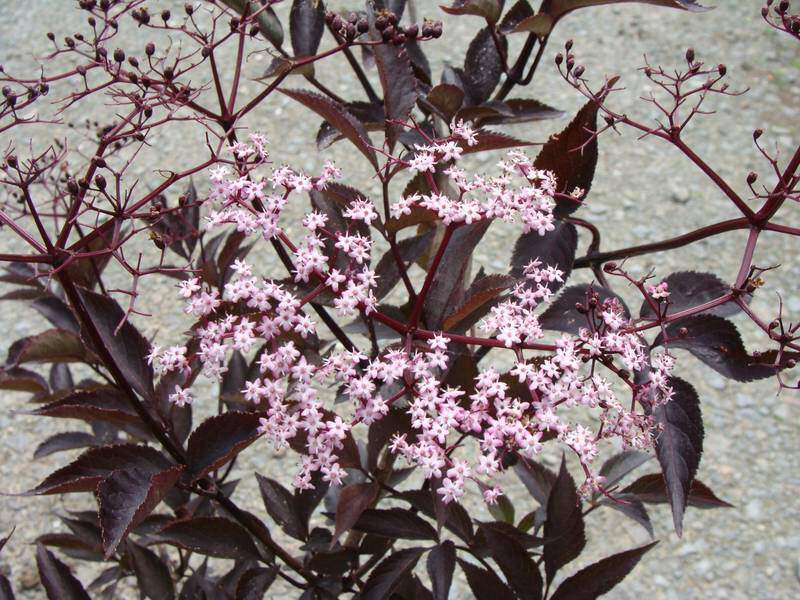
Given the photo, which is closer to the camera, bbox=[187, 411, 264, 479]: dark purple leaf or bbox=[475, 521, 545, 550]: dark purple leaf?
bbox=[187, 411, 264, 479]: dark purple leaf

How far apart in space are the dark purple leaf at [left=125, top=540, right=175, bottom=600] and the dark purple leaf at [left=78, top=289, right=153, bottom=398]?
0.96ft

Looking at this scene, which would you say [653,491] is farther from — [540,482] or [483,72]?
[483,72]

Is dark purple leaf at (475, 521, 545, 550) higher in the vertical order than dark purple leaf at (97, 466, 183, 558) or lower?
higher

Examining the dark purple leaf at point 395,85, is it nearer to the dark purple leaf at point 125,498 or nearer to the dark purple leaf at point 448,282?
the dark purple leaf at point 448,282

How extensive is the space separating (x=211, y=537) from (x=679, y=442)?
412 millimetres

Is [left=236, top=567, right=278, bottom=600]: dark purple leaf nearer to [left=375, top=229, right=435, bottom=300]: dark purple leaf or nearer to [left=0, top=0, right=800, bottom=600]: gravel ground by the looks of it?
[left=375, top=229, right=435, bottom=300]: dark purple leaf

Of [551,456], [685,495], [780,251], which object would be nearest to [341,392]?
[685,495]

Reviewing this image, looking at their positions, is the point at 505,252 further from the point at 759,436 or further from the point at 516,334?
the point at 516,334

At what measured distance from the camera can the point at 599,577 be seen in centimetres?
74

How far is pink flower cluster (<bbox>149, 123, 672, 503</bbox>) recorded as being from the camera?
0.54 meters

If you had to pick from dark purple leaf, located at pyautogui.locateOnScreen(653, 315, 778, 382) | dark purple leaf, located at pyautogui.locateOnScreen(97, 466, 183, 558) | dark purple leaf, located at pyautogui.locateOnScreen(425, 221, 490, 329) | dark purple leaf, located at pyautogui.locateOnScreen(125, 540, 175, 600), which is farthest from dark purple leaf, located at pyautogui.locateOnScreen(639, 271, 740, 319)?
dark purple leaf, located at pyautogui.locateOnScreen(125, 540, 175, 600)

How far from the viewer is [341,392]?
0.64 metres

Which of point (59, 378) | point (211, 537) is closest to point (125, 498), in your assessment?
point (211, 537)

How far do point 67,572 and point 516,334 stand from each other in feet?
1.63
